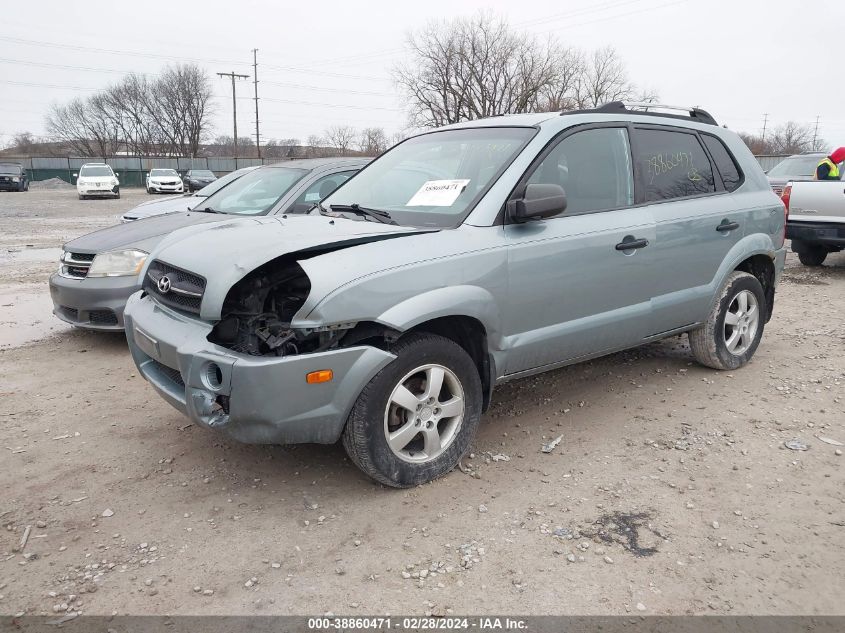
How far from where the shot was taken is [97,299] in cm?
546

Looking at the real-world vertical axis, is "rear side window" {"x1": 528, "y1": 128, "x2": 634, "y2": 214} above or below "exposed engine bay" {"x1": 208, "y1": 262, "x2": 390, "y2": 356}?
above

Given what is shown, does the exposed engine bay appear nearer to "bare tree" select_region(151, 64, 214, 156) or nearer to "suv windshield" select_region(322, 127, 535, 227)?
"suv windshield" select_region(322, 127, 535, 227)

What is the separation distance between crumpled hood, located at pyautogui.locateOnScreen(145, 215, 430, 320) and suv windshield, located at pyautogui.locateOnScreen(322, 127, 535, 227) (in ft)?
0.82

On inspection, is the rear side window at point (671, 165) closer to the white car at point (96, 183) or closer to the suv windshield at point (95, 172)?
the white car at point (96, 183)

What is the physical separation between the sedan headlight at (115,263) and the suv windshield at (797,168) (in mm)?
Result: 12225

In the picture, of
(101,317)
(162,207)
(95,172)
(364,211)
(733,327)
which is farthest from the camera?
(95,172)

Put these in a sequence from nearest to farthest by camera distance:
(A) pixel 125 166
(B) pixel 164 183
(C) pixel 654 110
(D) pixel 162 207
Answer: (C) pixel 654 110 → (D) pixel 162 207 → (B) pixel 164 183 → (A) pixel 125 166

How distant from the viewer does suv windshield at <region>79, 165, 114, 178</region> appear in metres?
30.6

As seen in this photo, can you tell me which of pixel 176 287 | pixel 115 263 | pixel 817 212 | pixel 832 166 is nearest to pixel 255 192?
pixel 115 263

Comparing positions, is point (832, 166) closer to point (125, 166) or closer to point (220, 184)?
point (220, 184)

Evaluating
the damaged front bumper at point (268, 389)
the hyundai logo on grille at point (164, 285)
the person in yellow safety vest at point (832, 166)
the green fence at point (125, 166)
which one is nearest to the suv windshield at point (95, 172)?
the green fence at point (125, 166)

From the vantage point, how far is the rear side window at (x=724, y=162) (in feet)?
15.3

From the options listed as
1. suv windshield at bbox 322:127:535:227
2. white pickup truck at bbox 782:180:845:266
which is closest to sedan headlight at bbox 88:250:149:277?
suv windshield at bbox 322:127:535:227

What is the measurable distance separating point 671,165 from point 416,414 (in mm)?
2544
